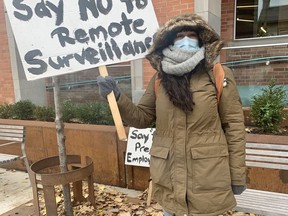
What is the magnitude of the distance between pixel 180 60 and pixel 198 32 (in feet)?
0.75

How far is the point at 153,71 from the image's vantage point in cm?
499

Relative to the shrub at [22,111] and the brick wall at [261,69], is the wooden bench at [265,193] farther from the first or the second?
the shrub at [22,111]

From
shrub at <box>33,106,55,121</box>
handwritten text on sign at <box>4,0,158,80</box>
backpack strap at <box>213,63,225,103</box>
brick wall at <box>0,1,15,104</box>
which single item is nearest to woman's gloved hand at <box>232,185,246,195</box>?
backpack strap at <box>213,63,225,103</box>

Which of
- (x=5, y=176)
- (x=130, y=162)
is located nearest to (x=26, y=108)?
(x=5, y=176)

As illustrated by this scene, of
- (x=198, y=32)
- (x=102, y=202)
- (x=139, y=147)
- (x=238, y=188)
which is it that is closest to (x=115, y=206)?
(x=102, y=202)

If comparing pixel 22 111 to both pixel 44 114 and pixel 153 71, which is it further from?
pixel 153 71

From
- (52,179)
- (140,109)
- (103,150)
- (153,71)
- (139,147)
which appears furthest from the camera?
(153,71)

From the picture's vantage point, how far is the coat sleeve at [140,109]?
2.01 meters

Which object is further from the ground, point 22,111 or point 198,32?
point 198,32

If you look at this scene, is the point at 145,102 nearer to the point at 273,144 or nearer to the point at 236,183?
the point at 236,183

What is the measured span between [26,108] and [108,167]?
250cm

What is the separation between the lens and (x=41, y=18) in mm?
2119

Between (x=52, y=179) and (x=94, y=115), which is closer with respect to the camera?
(x=52, y=179)

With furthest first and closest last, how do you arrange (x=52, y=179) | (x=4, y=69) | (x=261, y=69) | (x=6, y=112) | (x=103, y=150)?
1. (x=4, y=69)
2. (x=6, y=112)
3. (x=261, y=69)
4. (x=103, y=150)
5. (x=52, y=179)
